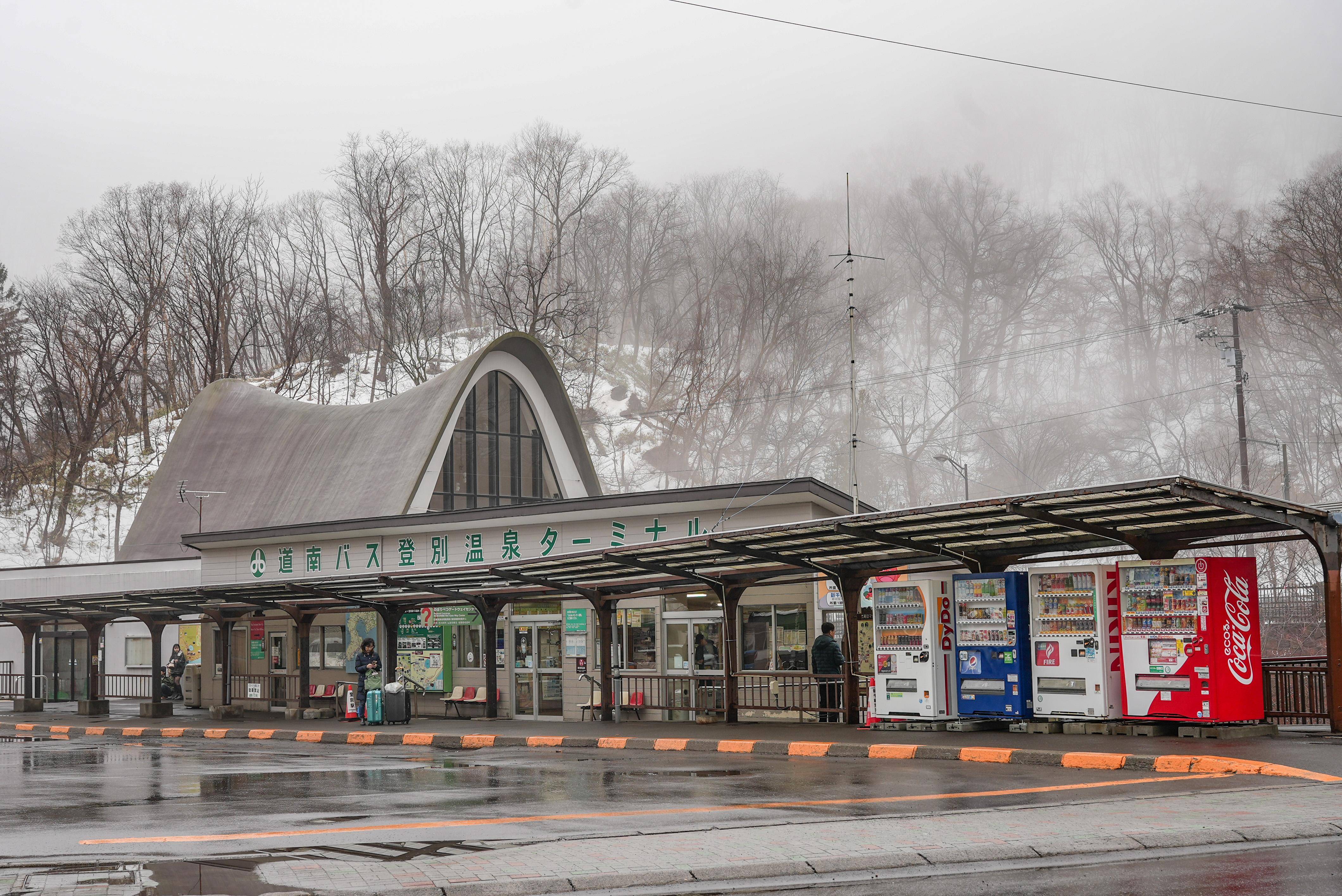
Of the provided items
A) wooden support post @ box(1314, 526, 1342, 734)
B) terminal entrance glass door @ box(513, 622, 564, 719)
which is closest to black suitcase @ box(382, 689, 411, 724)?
terminal entrance glass door @ box(513, 622, 564, 719)

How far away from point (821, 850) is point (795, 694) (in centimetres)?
1497

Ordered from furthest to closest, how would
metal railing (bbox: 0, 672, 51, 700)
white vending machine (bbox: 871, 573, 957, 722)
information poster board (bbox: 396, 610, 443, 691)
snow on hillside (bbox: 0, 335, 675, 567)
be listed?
snow on hillside (bbox: 0, 335, 675, 567)
metal railing (bbox: 0, 672, 51, 700)
information poster board (bbox: 396, 610, 443, 691)
white vending machine (bbox: 871, 573, 957, 722)

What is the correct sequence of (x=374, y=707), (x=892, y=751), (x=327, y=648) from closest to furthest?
(x=892, y=751) < (x=374, y=707) < (x=327, y=648)

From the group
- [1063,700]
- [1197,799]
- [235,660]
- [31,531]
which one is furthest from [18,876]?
[31,531]

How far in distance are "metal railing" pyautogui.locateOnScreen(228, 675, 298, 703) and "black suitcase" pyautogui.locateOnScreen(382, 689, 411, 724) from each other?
281 inches

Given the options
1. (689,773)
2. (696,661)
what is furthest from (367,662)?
(689,773)

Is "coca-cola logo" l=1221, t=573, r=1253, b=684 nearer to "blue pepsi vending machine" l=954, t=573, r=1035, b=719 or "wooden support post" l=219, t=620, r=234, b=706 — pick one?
"blue pepsi vending machine" l=954, t=573, r=1035, b=719

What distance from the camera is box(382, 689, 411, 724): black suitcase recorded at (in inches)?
1029

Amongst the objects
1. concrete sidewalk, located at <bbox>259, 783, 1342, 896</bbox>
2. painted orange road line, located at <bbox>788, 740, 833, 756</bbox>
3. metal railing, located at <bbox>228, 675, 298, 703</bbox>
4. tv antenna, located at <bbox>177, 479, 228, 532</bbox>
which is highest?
tv antenna, located at <bbox>177, 479, 228, 532</bbox>

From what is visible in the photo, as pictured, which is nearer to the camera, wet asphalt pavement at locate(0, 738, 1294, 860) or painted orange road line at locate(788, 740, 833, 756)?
wet asphalt pavement at locate(0, 738, 1294, 860)

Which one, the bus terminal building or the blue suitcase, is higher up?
the bus terminal building

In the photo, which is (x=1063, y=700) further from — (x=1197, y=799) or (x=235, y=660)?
(x=235, y=660)

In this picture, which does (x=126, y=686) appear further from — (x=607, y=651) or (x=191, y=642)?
(x=607, y=651)

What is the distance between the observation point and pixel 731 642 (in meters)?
22.7
